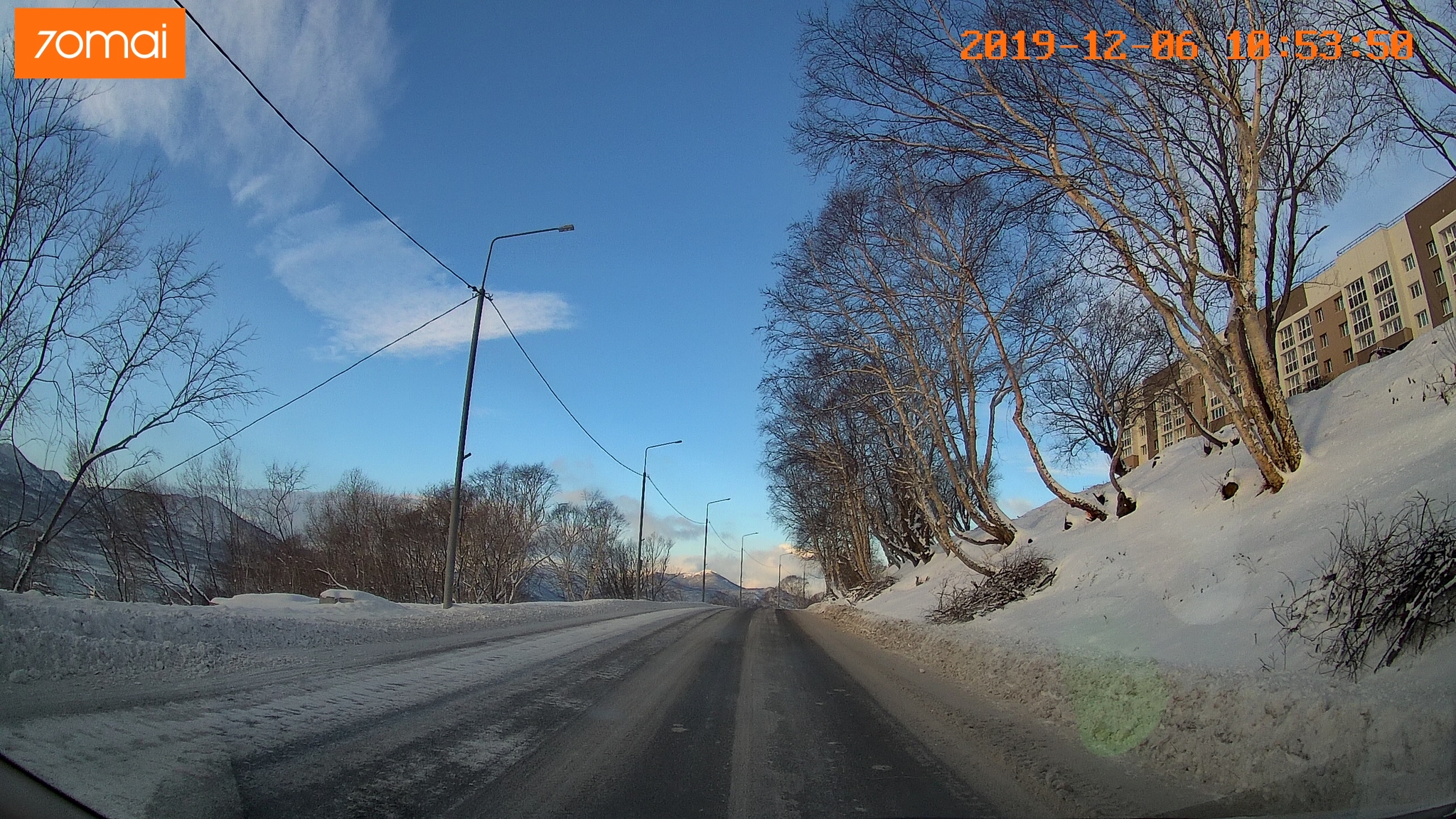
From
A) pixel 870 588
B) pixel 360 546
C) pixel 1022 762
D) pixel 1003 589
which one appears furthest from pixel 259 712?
pixel 360 546

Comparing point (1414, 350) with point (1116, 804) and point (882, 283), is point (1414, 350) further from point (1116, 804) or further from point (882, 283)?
point (1116, 804)

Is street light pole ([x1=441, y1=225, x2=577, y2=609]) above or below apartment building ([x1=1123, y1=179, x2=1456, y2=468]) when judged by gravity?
below

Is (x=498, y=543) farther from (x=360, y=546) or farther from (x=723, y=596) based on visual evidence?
(x=723, y=596)

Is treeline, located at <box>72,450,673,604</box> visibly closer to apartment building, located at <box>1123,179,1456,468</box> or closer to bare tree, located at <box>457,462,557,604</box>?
bare tree, located at <box>457,462,557,604</box>

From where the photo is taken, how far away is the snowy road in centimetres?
346

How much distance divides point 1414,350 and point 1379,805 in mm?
12541

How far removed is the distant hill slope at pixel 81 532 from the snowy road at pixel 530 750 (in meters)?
12.9

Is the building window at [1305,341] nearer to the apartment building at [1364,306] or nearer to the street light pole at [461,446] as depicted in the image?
the apartment building at [1364,306]

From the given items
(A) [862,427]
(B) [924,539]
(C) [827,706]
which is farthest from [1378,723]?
(B) [924,539]

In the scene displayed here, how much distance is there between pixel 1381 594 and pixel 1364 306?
65.4m

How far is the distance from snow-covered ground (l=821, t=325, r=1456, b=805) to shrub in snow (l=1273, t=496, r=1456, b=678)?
19cm

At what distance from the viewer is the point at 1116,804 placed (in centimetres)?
373

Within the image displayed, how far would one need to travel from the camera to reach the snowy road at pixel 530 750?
11.3 ft

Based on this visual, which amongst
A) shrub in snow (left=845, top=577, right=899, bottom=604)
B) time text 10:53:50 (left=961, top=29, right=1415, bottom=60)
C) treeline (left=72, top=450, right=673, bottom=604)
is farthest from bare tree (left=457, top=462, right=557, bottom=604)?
time text 10:53:50 (left=961, top=29, right=1415, bottom=60)
